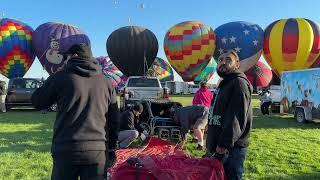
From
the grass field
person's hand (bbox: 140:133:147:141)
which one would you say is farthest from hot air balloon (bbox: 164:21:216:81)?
person's hand (bbox: 140:133:147:141)

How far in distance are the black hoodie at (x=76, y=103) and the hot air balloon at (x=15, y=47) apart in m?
25.8

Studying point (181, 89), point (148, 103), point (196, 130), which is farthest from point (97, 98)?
point (181, 89)

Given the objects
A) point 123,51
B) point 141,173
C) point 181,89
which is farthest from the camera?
point 181,89

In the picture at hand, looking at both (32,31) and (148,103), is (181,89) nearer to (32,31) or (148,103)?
(32,31)

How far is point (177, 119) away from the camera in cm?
1043

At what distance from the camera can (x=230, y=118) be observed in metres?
4.36

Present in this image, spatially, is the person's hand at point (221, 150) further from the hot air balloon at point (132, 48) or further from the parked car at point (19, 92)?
the hot air balloon at point (132, 48)

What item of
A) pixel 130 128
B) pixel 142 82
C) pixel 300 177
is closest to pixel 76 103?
pixel 300 177

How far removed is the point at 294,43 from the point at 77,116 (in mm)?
26127

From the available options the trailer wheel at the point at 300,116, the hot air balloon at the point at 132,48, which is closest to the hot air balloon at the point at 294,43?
the hot air balloon at the point at 132,48

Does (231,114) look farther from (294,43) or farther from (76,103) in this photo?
(294,43)

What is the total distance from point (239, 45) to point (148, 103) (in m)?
19.4

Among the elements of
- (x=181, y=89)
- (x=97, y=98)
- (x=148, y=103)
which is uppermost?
(x=97, y=98)

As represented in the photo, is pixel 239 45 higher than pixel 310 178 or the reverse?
higher
